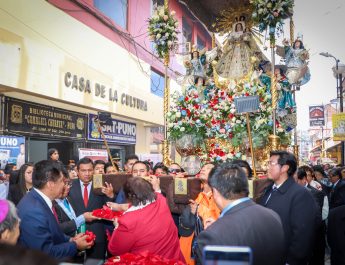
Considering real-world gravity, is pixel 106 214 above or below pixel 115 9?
below

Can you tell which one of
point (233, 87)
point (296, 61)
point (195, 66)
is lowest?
point (233, 87)

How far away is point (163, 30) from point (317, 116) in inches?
640

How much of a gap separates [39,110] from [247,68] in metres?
5.74

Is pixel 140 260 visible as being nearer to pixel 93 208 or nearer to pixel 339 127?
pixel 93 208

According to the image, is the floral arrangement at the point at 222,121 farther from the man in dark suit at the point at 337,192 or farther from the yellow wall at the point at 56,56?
the yellow wall at the point at 56,56

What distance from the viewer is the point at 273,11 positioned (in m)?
6.41

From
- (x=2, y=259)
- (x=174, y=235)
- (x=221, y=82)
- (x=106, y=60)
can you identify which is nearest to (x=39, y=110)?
(x=106, y=60)

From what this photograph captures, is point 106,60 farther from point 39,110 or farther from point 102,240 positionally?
point 102,240

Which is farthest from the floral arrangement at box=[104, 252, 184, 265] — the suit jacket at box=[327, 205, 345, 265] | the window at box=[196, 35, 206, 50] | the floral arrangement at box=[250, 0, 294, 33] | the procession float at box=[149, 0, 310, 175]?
the window at box=[196, 35, 206, 50]

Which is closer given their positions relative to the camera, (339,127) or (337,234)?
(337,234)

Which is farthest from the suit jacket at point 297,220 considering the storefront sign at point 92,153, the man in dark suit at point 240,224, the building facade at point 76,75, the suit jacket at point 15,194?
the storefront sign at point 92,153

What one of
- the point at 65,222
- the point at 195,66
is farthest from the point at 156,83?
the point at 65,222

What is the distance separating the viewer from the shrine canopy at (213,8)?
8.23 m

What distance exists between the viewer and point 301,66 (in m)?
7.43
